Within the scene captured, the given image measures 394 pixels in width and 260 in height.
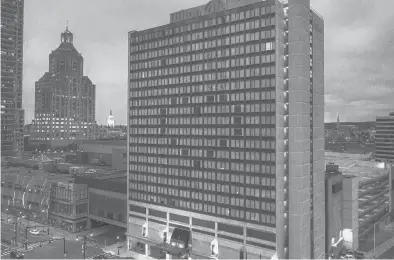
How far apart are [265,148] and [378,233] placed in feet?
215

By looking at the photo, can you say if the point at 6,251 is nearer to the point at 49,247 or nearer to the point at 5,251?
the point at 5,251

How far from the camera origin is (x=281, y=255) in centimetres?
7900

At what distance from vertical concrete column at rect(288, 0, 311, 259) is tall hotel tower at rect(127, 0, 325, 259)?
229 millimetres

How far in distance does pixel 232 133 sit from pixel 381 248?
58.0m

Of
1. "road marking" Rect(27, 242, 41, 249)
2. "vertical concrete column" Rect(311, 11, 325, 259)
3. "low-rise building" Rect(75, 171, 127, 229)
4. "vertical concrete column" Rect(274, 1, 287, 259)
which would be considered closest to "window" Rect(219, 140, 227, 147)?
"vertical concrete column" Rect(274, 1, 287, 259)

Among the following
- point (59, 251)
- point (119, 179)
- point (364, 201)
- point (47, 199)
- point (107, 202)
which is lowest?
point (59, 251)

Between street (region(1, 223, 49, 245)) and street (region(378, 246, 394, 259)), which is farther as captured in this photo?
street (region(1, 223, 49, 245))

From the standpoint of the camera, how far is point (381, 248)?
101062mm

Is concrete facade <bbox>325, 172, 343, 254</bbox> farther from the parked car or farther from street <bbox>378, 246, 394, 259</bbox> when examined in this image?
street <bbox>378, 246, 394, 259</bbox>

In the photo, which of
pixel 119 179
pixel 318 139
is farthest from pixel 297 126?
pixel 119 179

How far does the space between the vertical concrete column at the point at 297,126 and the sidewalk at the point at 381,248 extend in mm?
27226

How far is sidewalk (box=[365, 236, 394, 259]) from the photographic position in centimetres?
9528

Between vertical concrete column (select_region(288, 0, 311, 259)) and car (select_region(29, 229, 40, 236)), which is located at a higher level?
vertical concrete column (select_region(288, 0, 311, 259))

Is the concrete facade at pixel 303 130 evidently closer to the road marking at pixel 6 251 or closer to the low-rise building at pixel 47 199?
the low-rise building at pixel 47 199
